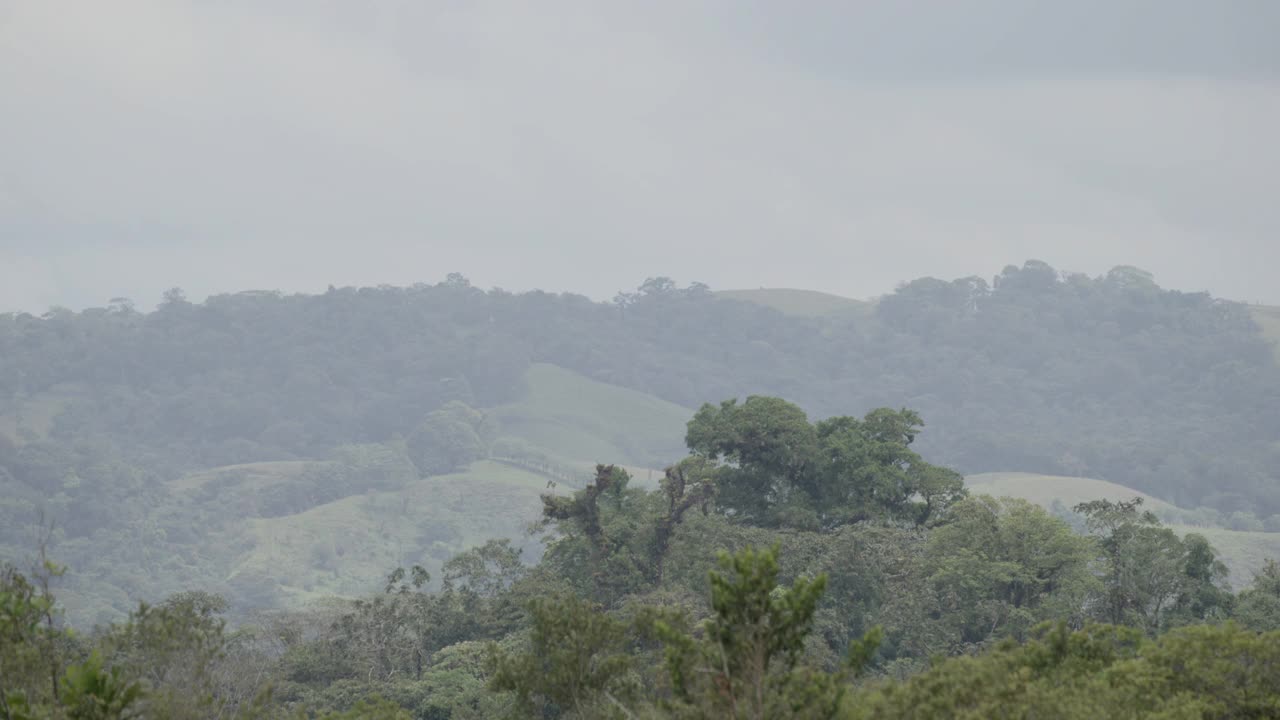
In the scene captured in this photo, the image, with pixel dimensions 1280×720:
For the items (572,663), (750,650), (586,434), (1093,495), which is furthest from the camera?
(586,434)

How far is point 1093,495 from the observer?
150000 mm

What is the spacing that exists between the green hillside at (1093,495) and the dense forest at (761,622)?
79266 millimetres

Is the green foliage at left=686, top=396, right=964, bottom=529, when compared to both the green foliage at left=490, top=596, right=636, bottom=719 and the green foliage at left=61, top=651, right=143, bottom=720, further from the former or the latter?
the green foliage at left=61, top=651, right=143, bottom=720

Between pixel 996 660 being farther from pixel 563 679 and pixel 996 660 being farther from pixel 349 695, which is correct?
pixel 349 695

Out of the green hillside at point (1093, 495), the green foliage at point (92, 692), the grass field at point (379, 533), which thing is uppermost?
the green foliage at point (92, 692)

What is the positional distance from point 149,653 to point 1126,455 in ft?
573

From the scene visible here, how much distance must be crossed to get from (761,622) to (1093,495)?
5851 inches

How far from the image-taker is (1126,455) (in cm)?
17775

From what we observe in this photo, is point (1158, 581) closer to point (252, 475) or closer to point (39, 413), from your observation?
point (252, 475)

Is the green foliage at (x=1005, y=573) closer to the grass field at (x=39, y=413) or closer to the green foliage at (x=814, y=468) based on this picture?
the green foliage at (x=814, y=468)

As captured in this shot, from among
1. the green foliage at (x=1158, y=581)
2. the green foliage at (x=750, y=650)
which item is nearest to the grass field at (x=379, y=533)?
the green foliage at (x=1158, y=581)

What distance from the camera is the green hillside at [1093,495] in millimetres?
113312

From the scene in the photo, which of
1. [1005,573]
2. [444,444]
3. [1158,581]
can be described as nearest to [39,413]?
[444,444]

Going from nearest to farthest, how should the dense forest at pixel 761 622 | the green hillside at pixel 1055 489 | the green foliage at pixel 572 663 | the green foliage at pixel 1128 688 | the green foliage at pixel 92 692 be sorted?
the green foliage at pixel 92 692 < the dense forest at pixel 761 622 < the green foliage at pixel 1128 688 < the green foliage at pixel 572 663 < the green hillside at pixel 1055 489
